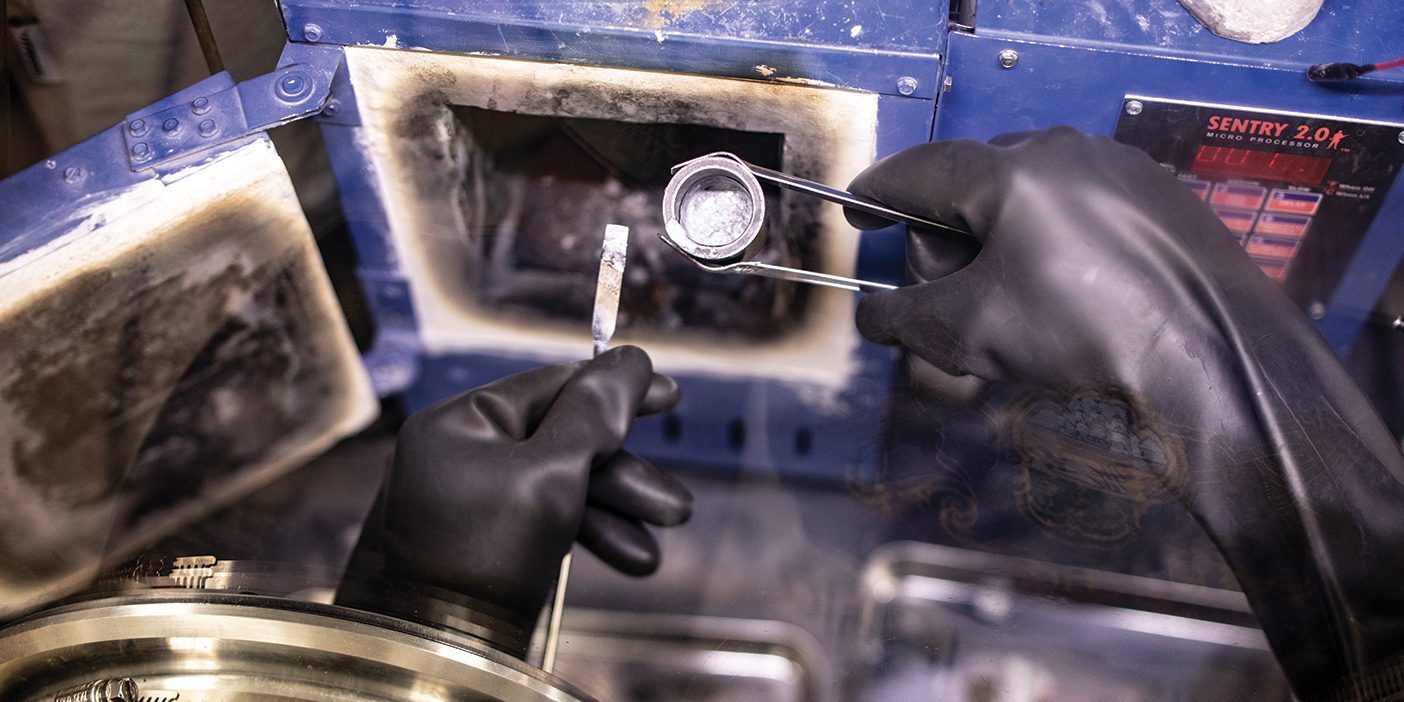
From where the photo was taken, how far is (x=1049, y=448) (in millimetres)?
656

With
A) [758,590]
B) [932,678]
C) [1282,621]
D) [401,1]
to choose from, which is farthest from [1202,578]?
[401,1]

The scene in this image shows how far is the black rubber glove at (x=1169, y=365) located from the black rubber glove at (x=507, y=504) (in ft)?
0.88

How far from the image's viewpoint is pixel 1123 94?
34.2 inches

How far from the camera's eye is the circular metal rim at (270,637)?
567 mm

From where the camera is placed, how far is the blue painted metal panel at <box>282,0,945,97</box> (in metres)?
0.86

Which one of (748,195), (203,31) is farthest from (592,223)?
(203,31)

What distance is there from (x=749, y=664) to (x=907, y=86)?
1.79 ft

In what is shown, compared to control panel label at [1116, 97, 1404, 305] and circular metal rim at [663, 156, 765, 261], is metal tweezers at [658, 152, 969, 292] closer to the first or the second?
circular metal rim at [663, 156, 765, 261]

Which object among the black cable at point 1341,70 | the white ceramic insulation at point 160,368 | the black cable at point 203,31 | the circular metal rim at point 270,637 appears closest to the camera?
the circular metal rim at point 270,637

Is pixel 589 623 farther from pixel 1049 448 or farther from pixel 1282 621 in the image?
pixel 1282 621

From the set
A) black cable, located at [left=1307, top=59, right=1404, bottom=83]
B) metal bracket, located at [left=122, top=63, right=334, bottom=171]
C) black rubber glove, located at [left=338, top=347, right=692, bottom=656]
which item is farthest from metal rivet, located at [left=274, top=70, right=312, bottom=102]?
black cable, located at [left=1307, top=59, right=1404, bottom=83]

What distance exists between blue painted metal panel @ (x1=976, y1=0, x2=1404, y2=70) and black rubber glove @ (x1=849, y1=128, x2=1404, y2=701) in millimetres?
124

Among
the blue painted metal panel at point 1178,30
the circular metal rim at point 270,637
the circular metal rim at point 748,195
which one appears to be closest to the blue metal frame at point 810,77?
the blue painted metal panel at point 1178,30

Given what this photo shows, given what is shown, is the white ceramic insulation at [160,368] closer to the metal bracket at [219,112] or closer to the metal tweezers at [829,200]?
the metal bracket at [219,112]
